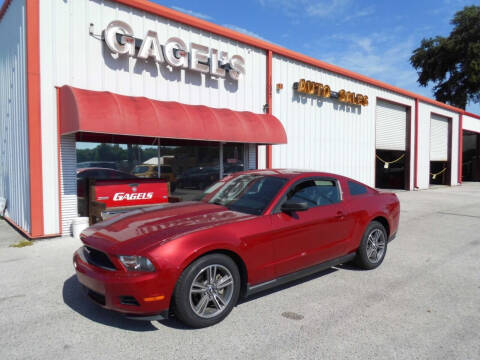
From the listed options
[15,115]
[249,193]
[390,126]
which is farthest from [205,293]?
[390,126]

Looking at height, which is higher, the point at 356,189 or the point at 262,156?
the point at 262,156

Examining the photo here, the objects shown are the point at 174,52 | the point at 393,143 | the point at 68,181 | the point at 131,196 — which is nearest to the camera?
the point at 68,181

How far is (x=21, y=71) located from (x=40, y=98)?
1200 millimetres

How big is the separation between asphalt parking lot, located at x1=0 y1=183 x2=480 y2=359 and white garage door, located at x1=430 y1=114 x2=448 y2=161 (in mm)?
18364

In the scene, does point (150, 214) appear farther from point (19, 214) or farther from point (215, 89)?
point (215, 89)

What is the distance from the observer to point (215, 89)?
10.1 metres

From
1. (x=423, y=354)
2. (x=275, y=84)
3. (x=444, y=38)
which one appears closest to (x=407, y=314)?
(x=423, y=354)

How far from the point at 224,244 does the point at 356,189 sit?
267 centimetres

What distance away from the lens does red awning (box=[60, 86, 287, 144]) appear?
6.88 metres

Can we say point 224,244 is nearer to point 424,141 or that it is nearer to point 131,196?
point 131,196

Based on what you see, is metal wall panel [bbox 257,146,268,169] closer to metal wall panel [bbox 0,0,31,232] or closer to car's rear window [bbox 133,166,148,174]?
car's rear window [bbox 133,166,148,174]

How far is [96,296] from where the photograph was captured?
10.9ft

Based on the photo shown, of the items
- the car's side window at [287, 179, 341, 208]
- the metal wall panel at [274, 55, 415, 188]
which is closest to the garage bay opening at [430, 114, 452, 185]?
the metal wall panel at [274, 55, 415, 188]

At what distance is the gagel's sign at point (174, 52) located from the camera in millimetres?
8023
